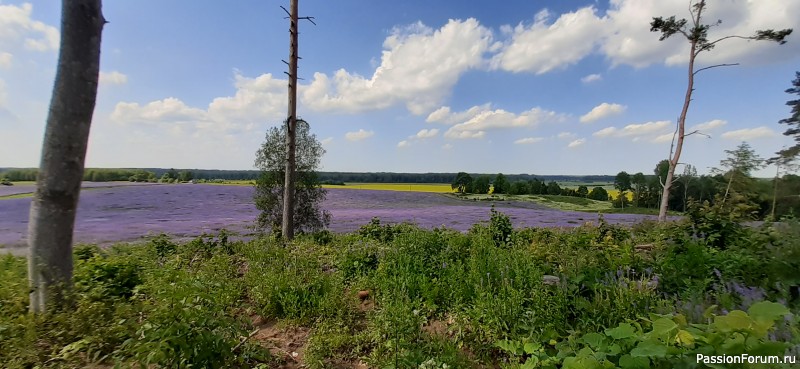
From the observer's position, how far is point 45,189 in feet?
11.0

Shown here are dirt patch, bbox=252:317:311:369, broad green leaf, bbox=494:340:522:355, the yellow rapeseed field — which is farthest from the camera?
the yellow rapeseed field

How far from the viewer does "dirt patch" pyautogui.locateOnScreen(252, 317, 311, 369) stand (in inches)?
127

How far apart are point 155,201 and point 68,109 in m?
12.9

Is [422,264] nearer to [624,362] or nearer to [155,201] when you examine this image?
[624,362]

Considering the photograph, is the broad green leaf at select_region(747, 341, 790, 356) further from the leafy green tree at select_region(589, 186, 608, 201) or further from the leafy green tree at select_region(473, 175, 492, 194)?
the leafy green tree at select_region(589, 186, 608, 201)

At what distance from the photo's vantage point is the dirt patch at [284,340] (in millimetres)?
3229

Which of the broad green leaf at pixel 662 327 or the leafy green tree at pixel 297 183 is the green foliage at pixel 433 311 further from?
the leafy green tree at pixel 297 183

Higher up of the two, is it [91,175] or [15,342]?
[91,175]

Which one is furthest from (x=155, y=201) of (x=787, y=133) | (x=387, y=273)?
(x=787, y=133)

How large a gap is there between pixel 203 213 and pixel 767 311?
15219 mm

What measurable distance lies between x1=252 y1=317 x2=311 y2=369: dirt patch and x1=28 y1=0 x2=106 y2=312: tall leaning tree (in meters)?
2.12

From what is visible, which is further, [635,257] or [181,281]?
[635,257]

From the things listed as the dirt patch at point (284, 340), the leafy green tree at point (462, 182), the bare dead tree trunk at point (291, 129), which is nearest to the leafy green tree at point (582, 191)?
the leafy green tree at point (462, 182)

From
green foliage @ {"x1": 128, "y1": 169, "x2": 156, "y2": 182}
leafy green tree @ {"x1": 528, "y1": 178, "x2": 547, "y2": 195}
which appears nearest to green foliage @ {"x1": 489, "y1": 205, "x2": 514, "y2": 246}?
leafy green tree @ {"x1": 528, "y1": 178, "x2": 547, "y2": 195}
